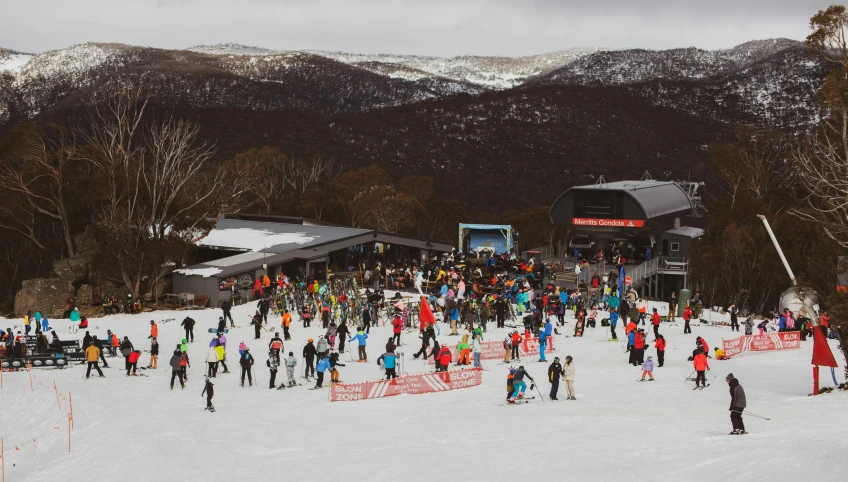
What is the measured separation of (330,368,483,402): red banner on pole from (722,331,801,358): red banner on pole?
9115 millimetres

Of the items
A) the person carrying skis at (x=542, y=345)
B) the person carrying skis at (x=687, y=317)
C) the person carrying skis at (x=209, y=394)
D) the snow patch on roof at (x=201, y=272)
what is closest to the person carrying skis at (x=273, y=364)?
the person carrying skis at (x=209, y=394)

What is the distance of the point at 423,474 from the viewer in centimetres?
1716

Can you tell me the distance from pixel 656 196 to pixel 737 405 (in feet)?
140

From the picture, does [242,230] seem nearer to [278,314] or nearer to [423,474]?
[278,314]

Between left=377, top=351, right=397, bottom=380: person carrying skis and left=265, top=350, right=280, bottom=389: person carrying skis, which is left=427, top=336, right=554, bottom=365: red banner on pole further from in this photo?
left=265, top=350, right=280, bottom=389: person carrying skis

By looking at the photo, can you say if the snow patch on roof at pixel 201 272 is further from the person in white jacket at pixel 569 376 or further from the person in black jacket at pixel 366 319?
the person in white jacket at pixel 569 376

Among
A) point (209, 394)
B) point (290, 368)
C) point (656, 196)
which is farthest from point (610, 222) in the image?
point (209, 394)

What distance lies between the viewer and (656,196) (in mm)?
59250

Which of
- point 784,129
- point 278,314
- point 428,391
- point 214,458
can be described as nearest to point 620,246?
point 278,314

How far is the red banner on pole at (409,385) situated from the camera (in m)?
23.8

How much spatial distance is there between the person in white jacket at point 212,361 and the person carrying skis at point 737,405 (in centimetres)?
1433

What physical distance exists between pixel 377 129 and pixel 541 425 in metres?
154

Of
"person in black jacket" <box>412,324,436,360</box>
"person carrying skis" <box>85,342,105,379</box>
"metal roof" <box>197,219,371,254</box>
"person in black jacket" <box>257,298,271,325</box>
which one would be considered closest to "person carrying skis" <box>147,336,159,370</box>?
"person carrying skis" <box>85,342,105,379</box>

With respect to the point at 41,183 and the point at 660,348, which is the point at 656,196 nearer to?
the point at 660,348
